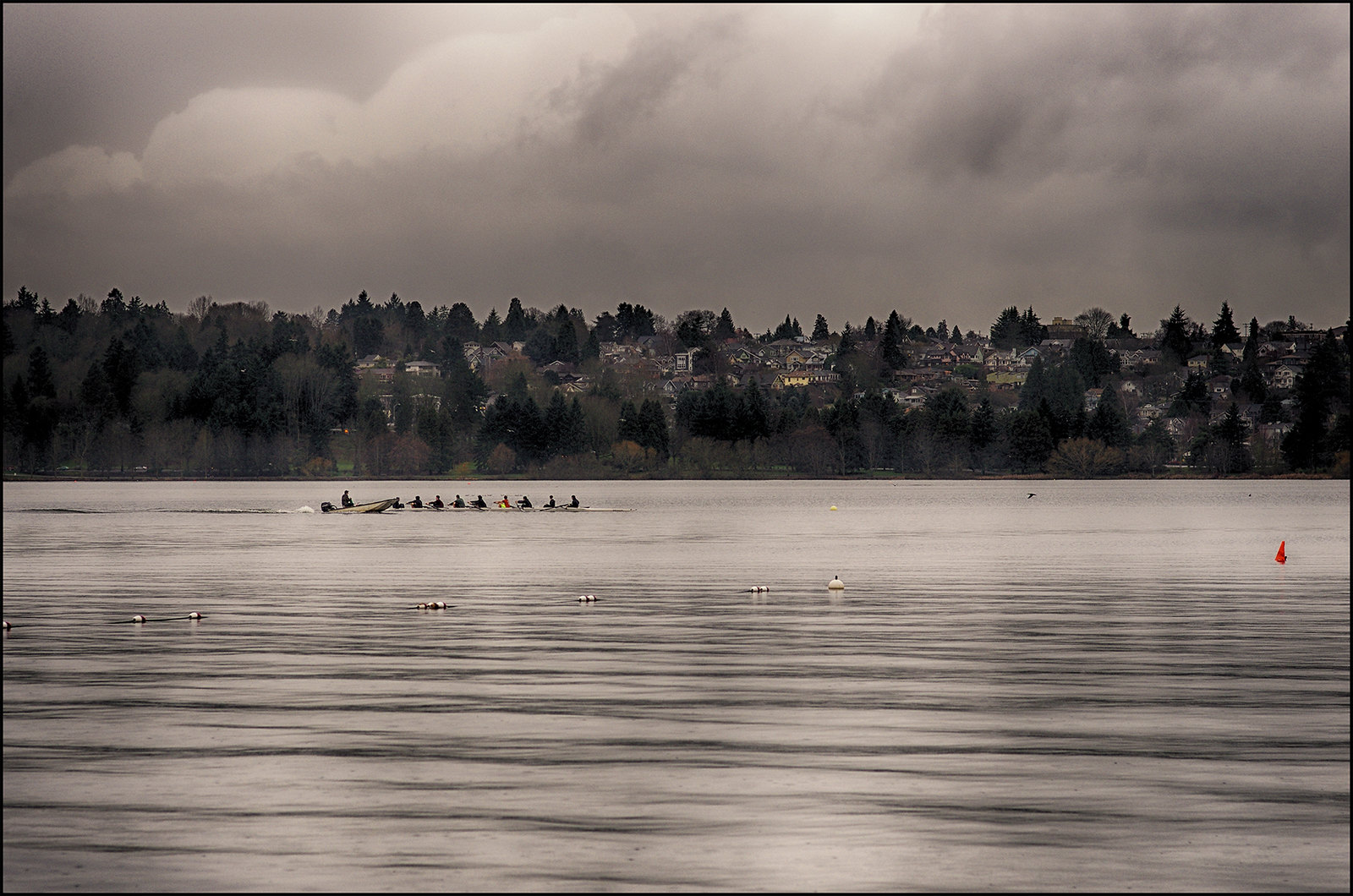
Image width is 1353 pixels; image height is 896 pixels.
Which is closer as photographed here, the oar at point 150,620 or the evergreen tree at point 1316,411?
the oar at point 150,620

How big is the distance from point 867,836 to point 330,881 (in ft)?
16.2

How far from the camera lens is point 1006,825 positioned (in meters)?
14.3

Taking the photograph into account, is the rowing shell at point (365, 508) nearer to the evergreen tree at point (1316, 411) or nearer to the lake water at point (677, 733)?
the lake water at point (677, 733)

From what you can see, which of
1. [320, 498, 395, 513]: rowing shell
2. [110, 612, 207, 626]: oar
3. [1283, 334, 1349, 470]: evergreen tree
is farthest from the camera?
[1283, 334, 1349, 470]: evergreen tree

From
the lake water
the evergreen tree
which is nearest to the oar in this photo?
the lake water

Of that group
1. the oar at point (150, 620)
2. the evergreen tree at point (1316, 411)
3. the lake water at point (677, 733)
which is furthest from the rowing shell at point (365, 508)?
the evergreen tree at point (1316, 411)

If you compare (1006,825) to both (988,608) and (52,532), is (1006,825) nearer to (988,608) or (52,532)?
(988,608)

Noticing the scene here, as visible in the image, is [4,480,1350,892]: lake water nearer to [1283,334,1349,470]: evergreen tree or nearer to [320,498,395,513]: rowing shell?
[320,498,395,513]: rowing shell

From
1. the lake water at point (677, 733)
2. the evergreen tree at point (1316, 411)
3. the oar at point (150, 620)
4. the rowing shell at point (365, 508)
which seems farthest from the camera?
the evergreen tree at point (1316, 411)

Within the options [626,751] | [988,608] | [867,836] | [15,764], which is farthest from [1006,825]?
[988,608]

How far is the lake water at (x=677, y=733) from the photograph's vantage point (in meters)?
13.4

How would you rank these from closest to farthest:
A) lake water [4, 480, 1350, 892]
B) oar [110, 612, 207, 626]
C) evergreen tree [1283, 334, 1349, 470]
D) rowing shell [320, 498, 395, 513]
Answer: lake water [4, 480, 1350, 892], oar [110, 612, 207, 626], rowing shell [320, 498, 395, 513], evergreen tree [1283, 334, 1349, 470]

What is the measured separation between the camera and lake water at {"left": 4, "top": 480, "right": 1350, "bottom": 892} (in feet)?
43.9

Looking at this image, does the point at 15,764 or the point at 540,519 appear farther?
the point at 540,519
